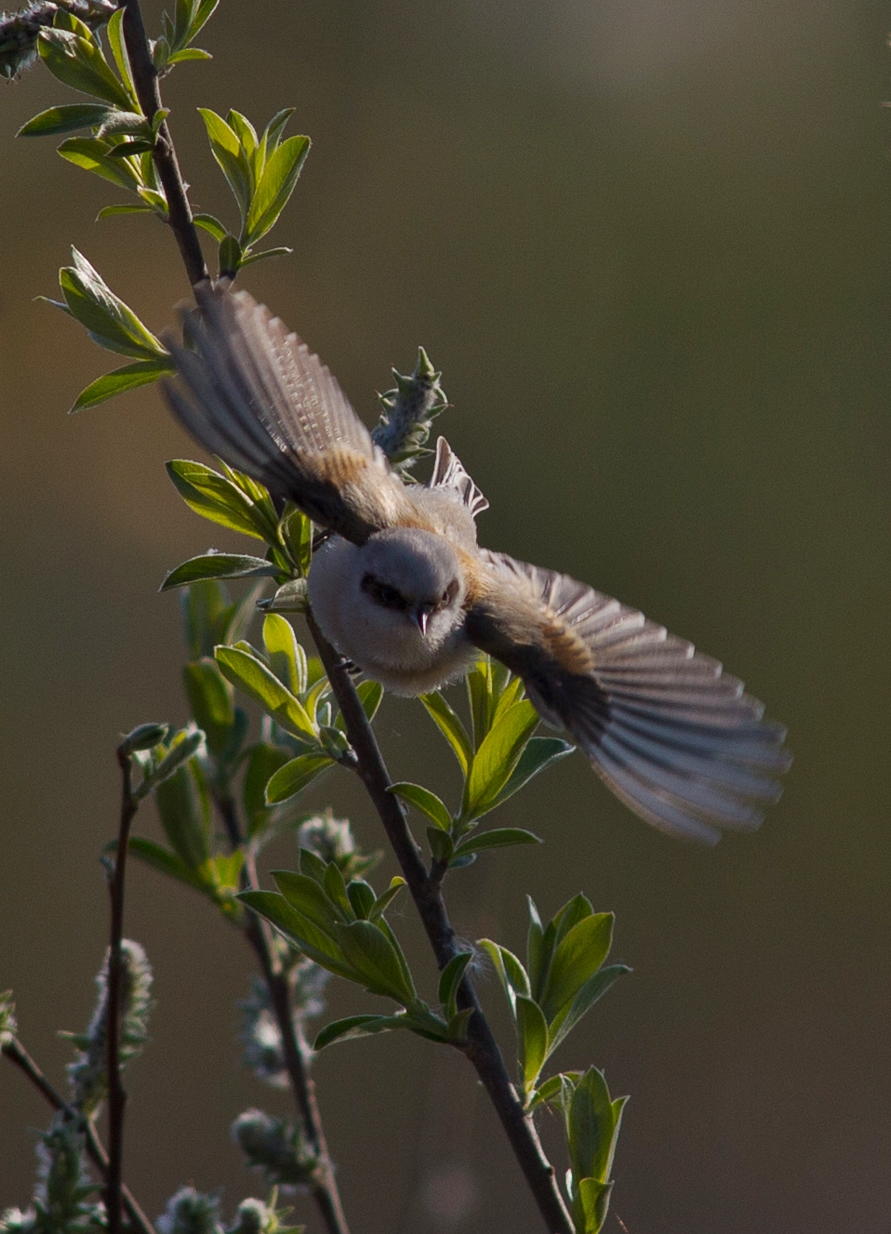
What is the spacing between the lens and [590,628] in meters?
0.96

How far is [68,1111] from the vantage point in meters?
0.69

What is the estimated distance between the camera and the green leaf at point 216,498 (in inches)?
29.4

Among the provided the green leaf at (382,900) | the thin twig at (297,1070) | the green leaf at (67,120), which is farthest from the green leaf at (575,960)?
the green leaf at (67,120)

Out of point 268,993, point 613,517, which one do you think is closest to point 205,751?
point 268,993

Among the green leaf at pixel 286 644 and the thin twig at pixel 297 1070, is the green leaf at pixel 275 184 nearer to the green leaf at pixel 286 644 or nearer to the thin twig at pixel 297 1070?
the green leaf at pixel 286 644

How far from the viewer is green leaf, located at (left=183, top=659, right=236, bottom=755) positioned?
89cm

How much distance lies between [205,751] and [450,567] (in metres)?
0.28

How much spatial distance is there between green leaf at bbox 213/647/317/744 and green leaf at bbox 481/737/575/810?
13cm

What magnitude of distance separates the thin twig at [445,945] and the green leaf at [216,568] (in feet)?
0.21

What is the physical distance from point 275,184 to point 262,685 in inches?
12.2

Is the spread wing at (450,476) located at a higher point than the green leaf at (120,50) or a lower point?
higher

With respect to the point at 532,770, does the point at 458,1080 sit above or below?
below

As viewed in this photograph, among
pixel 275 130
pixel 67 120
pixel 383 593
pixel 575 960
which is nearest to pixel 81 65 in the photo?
pixel 67 120

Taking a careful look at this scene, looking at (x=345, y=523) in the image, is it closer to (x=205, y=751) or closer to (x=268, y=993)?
(x=205, y=751)
